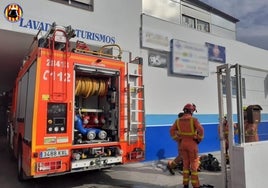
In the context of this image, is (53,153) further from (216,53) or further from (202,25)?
(202,25)

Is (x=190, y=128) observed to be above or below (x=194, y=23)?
below

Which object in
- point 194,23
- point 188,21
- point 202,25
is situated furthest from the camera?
point 202,25

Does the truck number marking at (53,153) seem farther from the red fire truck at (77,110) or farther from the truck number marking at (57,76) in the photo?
the truck number marking at (57,76)

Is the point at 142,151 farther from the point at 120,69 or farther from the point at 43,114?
the point at 43,114

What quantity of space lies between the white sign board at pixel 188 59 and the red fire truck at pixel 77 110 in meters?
4.43

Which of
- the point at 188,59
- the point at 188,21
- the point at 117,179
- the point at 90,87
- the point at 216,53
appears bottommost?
the point at 117,179

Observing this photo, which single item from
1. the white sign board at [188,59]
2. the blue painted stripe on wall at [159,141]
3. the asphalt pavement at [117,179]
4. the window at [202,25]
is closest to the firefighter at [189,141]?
the asphalt pavement at [117,179]

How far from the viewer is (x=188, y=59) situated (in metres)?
11.4

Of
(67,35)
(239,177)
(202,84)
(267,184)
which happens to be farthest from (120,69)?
(202,84)

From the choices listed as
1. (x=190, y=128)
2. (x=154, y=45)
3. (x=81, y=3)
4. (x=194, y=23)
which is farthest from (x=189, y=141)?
(x=194, y=23)

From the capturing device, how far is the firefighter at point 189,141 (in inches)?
226

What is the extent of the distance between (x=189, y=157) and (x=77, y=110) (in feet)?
8.66

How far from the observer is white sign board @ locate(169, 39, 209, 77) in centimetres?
1088

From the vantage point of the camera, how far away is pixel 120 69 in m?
6.33
